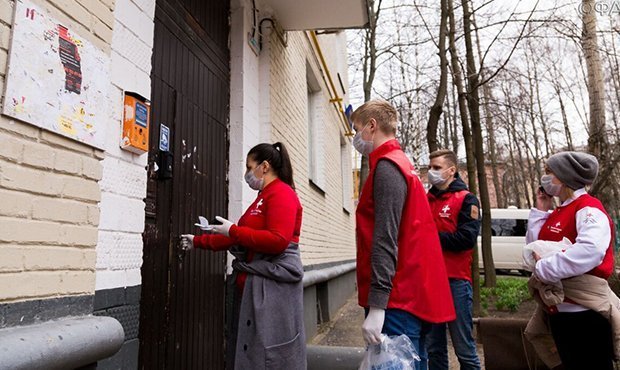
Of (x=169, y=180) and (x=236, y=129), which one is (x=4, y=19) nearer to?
(x=169, y=180)

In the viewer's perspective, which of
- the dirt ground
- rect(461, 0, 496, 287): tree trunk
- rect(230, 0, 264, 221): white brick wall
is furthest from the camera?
rect(461, 0, 496, 287): tree trunk

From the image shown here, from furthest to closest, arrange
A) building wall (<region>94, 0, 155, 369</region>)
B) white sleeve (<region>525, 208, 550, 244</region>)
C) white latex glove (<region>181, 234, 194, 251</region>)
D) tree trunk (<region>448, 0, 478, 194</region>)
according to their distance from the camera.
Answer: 1. tree trunk (<region>448, 0, 478, 194</region>)
2. white sleeve (<region>525, 208, 550, 244</region>)
3. white latex glove (<region>181, 234, 194, 251</region>)
4. building wall (<region>94, 0, 155, 369</region>)

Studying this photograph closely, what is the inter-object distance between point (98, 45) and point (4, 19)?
471 millimetres

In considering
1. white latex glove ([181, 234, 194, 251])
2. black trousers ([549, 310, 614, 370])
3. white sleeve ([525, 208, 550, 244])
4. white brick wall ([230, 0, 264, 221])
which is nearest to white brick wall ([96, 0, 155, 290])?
white latex glove ([181, 234, 194, 251])

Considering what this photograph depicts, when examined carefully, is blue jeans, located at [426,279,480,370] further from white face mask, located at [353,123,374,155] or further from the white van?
the white van

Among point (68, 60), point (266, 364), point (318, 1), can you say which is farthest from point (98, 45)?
point (318, 1)

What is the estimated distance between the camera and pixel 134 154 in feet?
7.48

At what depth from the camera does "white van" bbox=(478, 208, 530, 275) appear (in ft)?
47.1

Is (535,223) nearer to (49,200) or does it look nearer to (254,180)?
(254,180)

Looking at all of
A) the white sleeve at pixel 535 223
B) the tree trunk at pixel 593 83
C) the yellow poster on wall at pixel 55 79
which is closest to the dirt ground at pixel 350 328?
the white sleeve at pixel 535 223

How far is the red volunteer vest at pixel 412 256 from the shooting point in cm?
185

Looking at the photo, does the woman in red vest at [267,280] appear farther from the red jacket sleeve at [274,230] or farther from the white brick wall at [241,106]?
the white brick wall at [241,106]

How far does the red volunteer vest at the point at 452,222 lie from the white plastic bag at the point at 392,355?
1.39 meters

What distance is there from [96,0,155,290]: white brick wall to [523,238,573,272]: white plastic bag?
2209 millimetres
